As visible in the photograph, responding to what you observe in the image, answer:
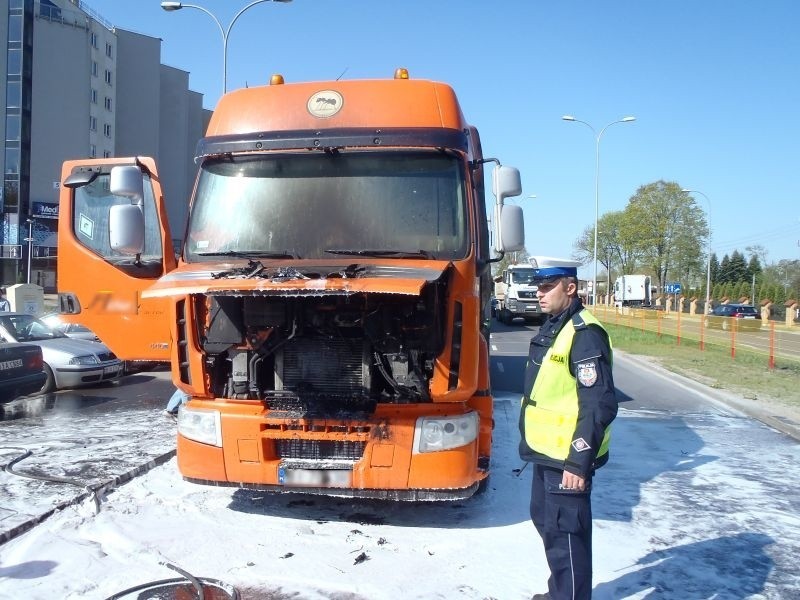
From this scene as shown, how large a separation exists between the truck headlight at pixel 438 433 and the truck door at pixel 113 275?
8.24 ft

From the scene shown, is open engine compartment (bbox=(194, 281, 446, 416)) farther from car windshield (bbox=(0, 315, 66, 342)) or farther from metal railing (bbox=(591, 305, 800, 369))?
metal railing (bbox=(591, 305, 800, 369))

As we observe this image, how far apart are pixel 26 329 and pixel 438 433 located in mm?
9853

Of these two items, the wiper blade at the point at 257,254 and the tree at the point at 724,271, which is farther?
the tree at the point at 724,271

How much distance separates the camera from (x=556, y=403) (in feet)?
11.8

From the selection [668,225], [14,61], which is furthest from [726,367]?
[14,61]

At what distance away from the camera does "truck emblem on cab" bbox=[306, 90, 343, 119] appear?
215 inches

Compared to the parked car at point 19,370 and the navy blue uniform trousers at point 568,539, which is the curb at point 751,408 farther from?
the parked car at point 19,370

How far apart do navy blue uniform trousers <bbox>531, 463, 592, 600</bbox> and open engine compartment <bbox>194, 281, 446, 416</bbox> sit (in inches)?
53.9

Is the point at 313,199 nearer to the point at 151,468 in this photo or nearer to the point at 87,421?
the point at 151,468

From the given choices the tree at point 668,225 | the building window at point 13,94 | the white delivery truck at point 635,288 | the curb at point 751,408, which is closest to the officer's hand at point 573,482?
the curb at point 751,408

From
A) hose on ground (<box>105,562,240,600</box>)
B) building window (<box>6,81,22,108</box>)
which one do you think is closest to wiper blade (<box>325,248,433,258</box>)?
hose on ground (<box>105,562,240,600</box>)

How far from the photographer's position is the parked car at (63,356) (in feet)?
37.5

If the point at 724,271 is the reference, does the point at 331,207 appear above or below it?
below

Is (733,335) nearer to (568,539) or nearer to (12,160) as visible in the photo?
(568,539)
